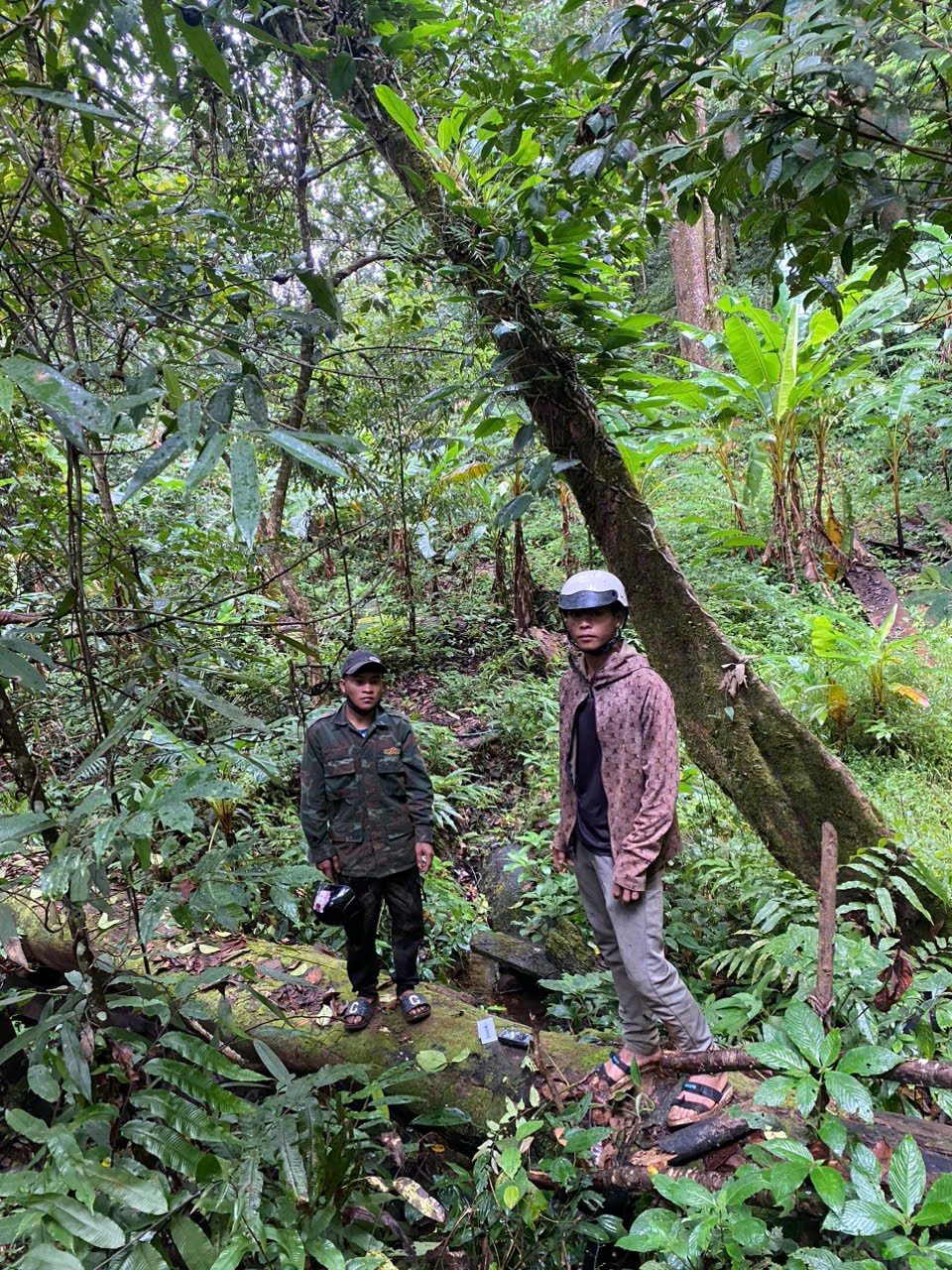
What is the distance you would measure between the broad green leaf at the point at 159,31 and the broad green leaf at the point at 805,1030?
8.92 ft

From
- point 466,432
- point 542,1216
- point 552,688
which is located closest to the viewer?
point 542,1216

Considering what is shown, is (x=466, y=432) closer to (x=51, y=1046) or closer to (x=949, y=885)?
(x=949, y=885)

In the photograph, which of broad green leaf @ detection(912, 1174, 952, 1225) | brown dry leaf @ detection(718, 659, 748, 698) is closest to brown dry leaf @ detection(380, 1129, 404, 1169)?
broad green leaf @ detection(912, 1174, 952, 1225)

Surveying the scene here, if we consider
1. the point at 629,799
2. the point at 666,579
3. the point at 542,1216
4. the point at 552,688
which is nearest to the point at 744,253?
the point at 552,688

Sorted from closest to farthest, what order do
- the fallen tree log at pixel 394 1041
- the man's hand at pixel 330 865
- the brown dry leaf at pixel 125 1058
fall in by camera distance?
the brown dry leaf at pixel 125 1058
the fallen tree log at pixel 394 1041
the man's hand at pixel 330 865

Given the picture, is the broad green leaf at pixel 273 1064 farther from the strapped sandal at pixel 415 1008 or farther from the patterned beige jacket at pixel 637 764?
the patterned beige jacket at pixel 637 764

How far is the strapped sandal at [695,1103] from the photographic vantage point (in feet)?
8.62

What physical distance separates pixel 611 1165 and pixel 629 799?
125 centimetres

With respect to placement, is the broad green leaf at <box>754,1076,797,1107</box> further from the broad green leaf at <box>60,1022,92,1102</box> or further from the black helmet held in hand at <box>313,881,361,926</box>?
the black helmet held in hand at <box>313,881,361,926</box>

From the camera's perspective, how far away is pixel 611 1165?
2.58m

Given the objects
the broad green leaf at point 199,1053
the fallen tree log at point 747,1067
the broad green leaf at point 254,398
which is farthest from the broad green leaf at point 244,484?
the fallen tree log at point 747,1067

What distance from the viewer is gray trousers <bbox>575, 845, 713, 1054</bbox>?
112 inches

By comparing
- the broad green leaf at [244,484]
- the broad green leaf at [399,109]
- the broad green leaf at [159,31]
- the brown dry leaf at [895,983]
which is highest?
the broad green leaf at [399,109]

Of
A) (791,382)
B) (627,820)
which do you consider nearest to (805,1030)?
(627,820)
